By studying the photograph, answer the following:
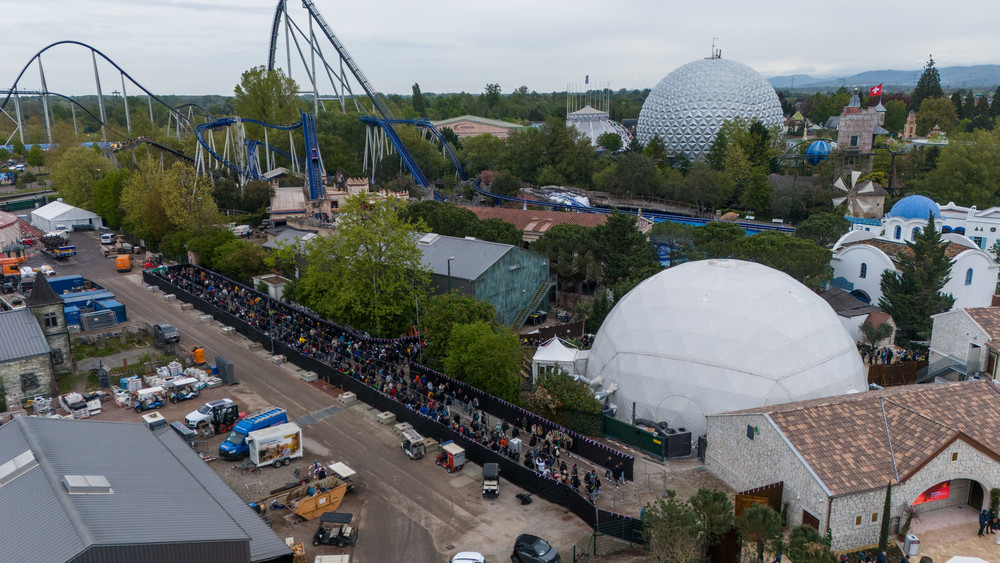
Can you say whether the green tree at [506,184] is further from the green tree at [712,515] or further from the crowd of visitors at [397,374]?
the green tree at [712,515]

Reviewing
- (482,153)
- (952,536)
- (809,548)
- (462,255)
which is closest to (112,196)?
(482,153)

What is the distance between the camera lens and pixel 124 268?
53.2 metres

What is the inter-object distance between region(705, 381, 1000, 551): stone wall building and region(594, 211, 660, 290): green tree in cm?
1808

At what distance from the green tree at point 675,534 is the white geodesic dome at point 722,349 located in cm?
964

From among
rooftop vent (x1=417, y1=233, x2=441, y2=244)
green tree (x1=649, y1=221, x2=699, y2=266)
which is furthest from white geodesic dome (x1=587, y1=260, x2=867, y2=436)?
rooftop vent (x1=417, y1=233, x2=441, y2=244)

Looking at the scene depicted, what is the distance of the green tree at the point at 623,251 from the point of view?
39750 mm

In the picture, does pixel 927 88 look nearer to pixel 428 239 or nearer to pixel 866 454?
pixel 428 239

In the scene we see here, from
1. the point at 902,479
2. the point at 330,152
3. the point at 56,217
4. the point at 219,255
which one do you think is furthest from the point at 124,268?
the point at 902,479

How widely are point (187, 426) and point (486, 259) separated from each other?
61.6ft

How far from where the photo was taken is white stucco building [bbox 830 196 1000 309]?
1506 inches

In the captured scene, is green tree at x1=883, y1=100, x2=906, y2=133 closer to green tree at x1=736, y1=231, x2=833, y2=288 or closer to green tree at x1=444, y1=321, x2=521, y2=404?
green tree at x1=736, y1=231, x2=833, y2=288

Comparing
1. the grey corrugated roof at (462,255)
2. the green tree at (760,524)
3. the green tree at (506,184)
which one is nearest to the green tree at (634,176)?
the green tree at (506,184)

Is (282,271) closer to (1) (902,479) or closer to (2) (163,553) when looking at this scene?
(2) (163,553)

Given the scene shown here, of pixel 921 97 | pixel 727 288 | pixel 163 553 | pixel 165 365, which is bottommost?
pixel 165 365
